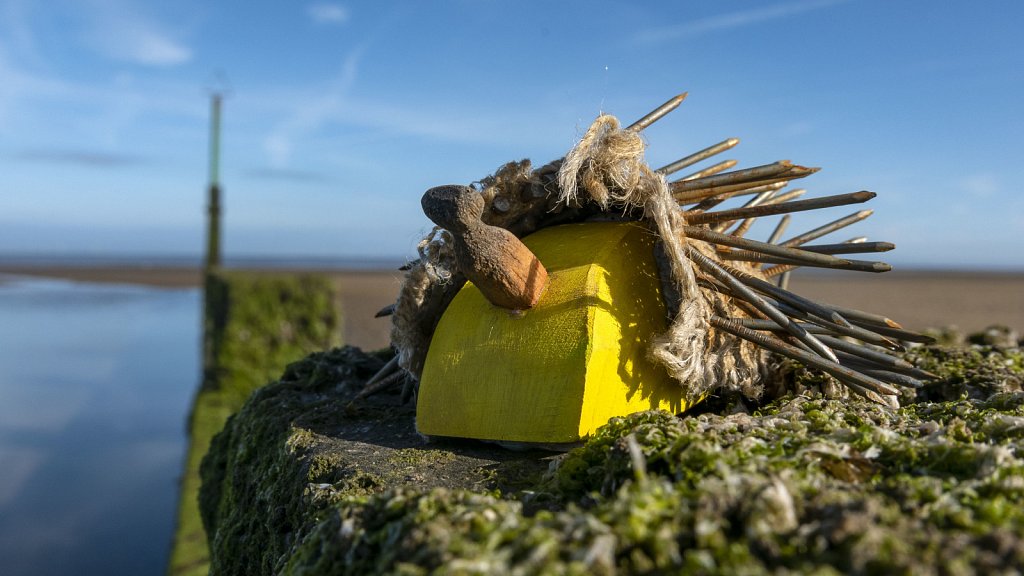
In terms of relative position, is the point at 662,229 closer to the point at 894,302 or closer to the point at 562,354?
the point at 562,354

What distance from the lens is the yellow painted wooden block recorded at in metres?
2.18

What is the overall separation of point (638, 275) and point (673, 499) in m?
1.23

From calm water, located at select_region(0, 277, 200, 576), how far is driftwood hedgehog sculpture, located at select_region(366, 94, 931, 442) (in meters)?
3.87

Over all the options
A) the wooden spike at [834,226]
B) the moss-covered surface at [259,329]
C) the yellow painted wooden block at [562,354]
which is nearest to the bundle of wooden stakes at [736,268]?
the yellow painted wooden block at [562,354]

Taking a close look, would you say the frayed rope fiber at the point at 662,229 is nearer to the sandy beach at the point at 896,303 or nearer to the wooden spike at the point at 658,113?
the wooden spike at the point at 658,113

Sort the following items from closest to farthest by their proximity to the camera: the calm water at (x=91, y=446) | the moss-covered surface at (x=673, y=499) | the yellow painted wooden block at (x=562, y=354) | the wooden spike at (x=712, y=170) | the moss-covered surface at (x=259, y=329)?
the moss-covered surface at (x=673, y=499) < the yellow painted wooden block at (x=562, y=354) < the wooden spike at (x=712, y=170) < the calm water at (x=91, y=446) < the moss-covered surface at (x=259, y=329)

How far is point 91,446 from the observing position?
762 cm

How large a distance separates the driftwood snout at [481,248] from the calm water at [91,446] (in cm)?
414

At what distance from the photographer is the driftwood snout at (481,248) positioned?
7.27 feet

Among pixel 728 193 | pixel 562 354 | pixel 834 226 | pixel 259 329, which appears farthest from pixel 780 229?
pixel 259 329

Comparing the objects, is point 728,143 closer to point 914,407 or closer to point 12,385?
point 914,407

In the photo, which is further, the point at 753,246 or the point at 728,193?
the point at 728,193

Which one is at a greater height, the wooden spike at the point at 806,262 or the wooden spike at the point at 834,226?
the wooden spike at the point at 834,226

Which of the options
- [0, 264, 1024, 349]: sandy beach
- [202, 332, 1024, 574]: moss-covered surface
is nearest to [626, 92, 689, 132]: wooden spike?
[202, 332, 1024, 574]: moss-covered surface
